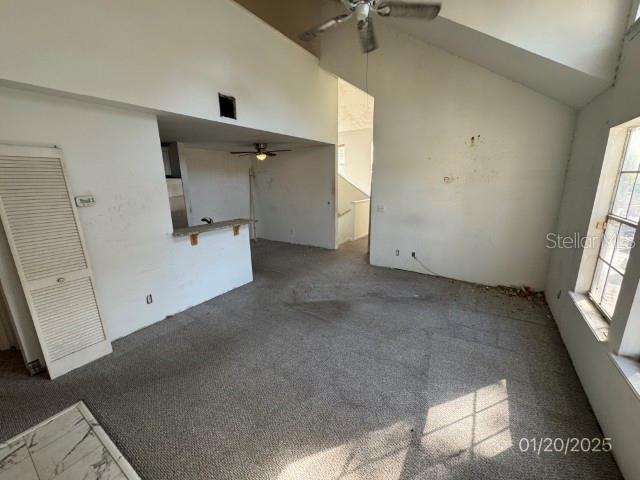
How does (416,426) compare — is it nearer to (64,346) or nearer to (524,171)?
(64,346)

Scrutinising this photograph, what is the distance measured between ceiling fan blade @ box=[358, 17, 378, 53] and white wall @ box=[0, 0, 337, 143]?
151 centimetres

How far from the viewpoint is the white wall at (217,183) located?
19.2ft

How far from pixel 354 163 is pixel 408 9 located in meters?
6.55

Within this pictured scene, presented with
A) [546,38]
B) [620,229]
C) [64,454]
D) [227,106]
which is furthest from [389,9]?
[64,454]

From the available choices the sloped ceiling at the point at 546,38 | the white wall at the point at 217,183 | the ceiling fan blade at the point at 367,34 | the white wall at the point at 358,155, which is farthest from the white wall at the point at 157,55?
the white wall at the point at 358,155

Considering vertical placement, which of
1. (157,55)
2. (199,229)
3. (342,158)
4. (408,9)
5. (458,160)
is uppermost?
(408,9)

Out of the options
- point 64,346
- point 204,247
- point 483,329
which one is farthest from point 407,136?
point 64,346

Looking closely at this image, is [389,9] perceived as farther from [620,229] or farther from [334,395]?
[334,395]

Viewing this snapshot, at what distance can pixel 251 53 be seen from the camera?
10.8 ft

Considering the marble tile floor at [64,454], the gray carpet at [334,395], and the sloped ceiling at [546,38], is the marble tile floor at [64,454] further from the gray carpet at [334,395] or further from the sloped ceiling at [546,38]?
the sloped ceiling at [546,38]

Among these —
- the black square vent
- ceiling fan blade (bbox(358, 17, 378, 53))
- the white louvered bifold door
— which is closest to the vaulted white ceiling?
ceiling fan blade (bbox(358, 17, 378, 53))

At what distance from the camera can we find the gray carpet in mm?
1513

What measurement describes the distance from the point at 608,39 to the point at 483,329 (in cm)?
271
